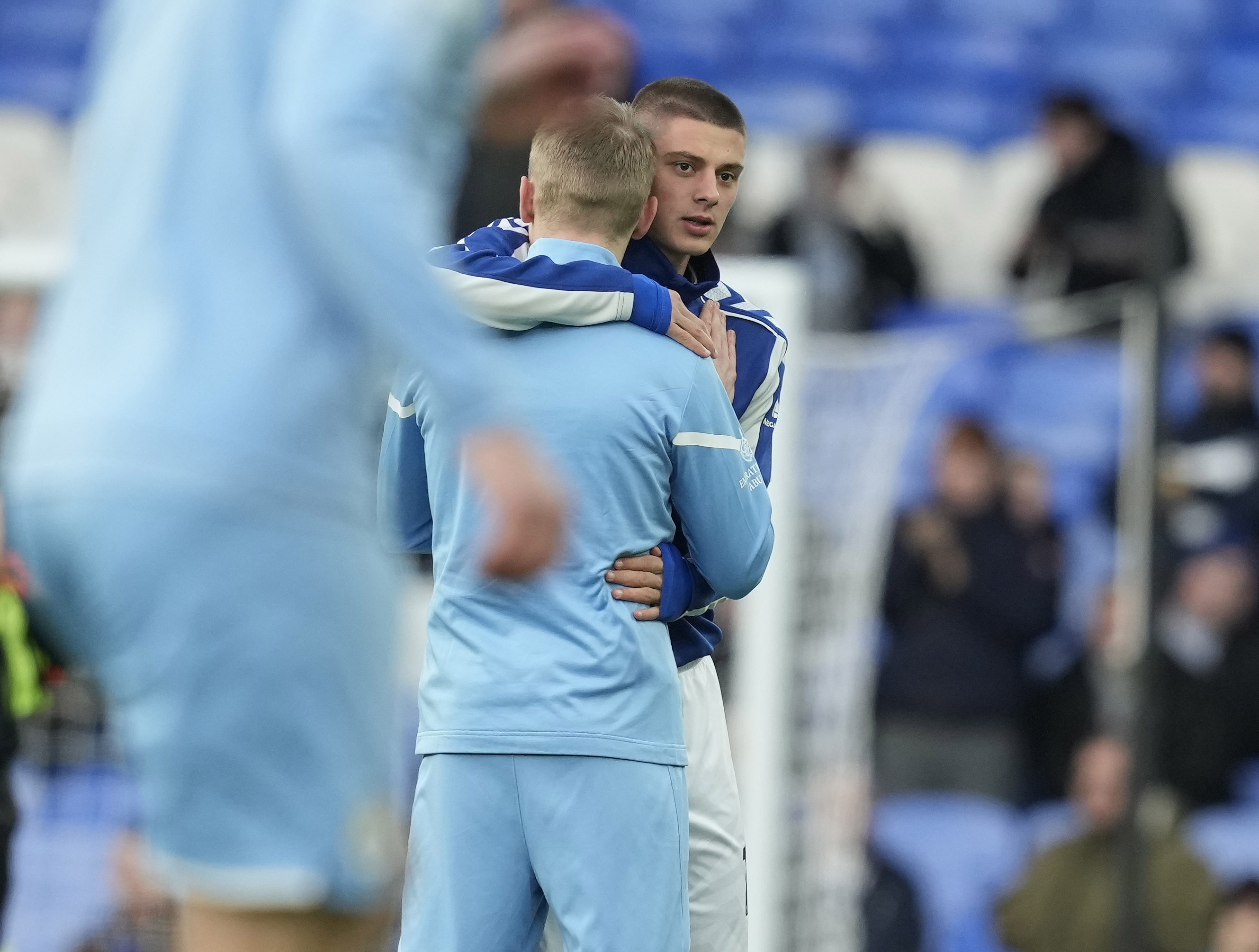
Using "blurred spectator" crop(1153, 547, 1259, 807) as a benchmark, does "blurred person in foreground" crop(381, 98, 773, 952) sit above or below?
above

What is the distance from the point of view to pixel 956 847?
784 cm

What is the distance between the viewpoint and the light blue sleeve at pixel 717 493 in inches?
123

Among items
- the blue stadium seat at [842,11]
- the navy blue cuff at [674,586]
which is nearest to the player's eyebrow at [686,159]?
the navy blue cuff at [674,586]

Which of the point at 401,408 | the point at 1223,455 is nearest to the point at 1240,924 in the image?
the point at 1223,455

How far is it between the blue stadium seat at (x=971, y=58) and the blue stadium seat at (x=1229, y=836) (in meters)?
5.26

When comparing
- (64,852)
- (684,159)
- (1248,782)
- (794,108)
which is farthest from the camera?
(794,108)

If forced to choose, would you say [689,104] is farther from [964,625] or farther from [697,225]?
[964,625]

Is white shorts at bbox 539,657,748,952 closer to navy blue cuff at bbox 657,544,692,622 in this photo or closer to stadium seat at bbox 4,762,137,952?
navy blue cuff at bbox 657,544,692,622

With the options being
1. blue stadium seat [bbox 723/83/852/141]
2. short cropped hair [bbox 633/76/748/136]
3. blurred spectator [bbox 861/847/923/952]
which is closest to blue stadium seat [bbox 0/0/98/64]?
blue stadium seat [bbox 723/83/852/141]

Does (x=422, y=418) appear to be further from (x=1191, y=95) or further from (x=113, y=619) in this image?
(x=1191, y=95)

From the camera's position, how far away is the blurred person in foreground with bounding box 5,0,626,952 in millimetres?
1890

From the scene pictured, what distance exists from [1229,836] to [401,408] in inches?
224

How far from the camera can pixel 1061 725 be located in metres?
7.85

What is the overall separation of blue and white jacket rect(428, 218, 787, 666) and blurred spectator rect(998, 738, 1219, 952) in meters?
4.17
